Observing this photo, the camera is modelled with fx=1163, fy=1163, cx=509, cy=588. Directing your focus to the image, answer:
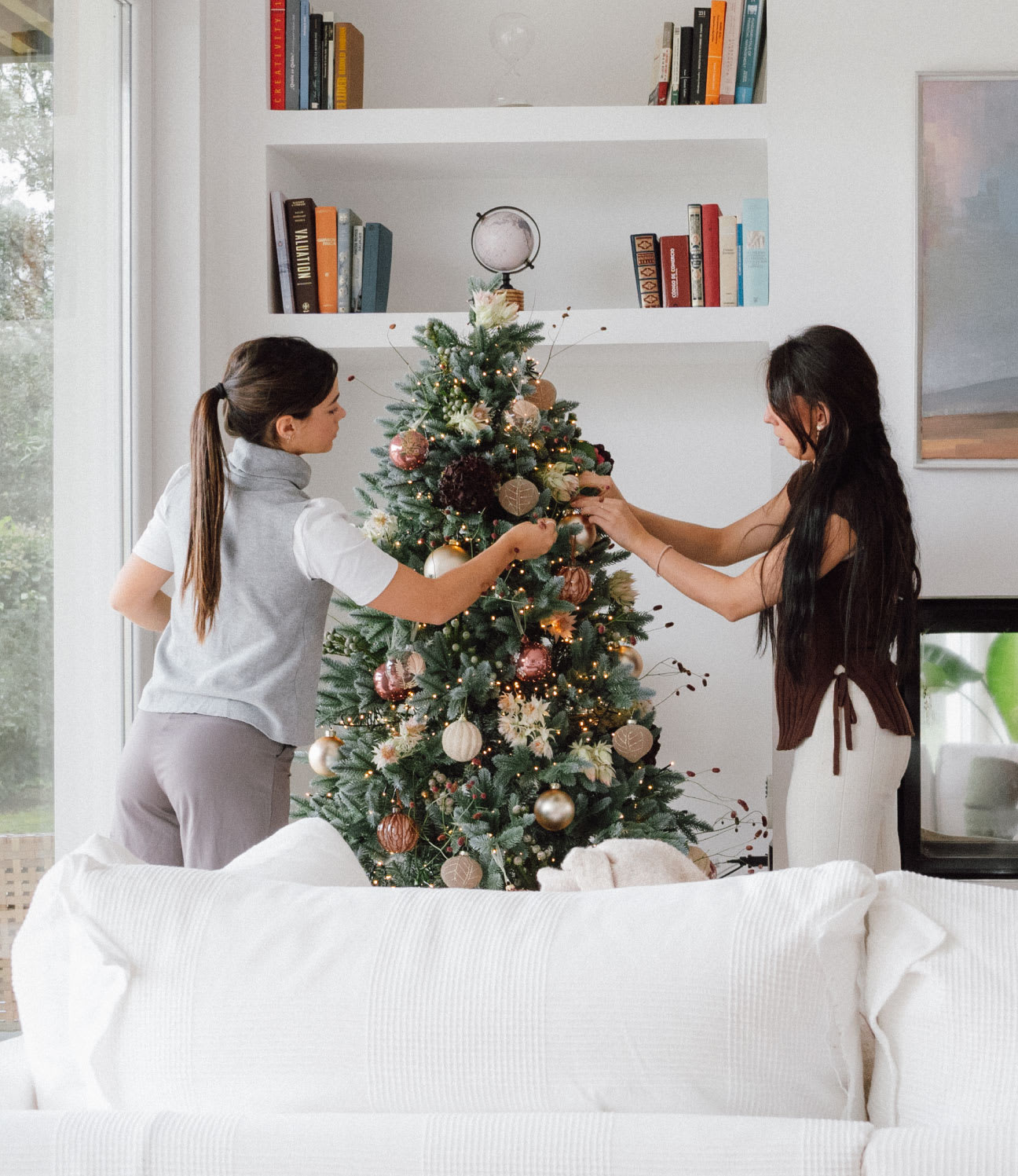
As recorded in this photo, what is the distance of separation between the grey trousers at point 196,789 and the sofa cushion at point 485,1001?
3.18 ft

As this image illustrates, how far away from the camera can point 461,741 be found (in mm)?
2084

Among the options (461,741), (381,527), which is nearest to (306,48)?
(381,527)

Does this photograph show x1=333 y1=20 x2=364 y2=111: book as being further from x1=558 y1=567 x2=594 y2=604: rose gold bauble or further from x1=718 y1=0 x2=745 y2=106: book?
x1=558 y1=567 x2=594 y2=604: rose gold bauble

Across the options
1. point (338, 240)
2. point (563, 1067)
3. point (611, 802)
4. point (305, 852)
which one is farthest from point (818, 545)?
point (338, 240)

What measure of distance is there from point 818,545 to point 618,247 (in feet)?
5.87

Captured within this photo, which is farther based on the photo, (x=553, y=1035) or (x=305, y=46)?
(x=305, y=46)

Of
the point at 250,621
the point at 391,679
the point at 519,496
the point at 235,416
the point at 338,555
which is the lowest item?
the point at 391,679

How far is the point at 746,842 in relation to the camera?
3.41 meters

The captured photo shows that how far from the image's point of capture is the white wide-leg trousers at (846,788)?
1.98 metres

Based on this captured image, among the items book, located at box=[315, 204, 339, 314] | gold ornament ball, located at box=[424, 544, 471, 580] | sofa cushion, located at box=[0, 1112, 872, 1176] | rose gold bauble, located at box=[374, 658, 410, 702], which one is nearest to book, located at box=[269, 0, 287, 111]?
book, located at box=[315, 204, 339, 314]

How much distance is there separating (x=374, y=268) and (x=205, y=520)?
1.55 m

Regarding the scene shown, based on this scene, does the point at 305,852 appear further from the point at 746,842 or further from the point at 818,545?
the point at 746,842

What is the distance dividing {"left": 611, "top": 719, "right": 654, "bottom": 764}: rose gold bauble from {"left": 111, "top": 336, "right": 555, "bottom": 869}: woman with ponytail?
0.46 metres

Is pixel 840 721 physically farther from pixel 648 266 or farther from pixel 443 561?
pixel 648 266
